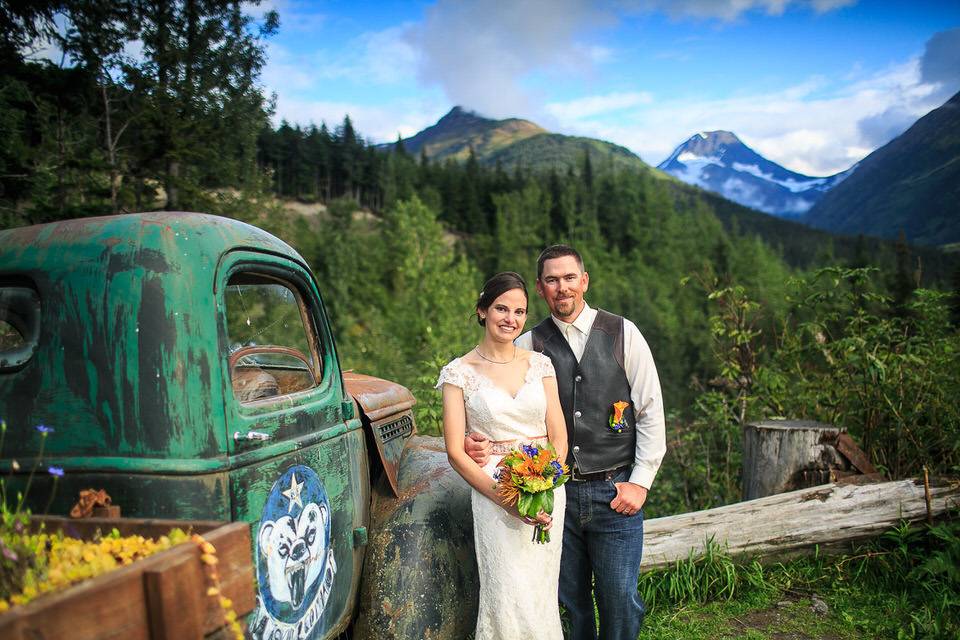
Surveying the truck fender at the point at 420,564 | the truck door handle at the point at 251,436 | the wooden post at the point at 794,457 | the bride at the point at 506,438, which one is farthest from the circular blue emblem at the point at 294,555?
the wooden post at the point at 794,457

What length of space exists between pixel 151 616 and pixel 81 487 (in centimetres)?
82

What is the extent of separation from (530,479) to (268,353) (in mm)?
1613

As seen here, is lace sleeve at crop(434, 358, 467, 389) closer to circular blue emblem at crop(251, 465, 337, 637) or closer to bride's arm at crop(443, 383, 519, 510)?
bride's arm at crop(443, 383, 519, 510)

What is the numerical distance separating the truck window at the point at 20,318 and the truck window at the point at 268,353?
0.71 m

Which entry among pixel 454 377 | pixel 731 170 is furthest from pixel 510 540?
pixel 731 170

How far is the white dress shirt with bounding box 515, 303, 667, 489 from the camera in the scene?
3006 mm

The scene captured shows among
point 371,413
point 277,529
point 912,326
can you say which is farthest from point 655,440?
point 912,326

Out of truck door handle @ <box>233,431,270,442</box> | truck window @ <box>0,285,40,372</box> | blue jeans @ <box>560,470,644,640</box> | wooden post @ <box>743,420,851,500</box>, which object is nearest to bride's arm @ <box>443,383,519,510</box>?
blue jeans @ <box>560,470,644,640</box>

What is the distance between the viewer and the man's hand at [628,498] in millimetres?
2959

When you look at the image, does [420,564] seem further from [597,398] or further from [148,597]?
[148,597]

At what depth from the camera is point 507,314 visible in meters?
2.88

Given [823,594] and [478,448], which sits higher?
[478,448]

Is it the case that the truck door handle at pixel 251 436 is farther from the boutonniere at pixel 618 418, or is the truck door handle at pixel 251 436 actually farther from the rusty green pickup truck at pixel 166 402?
the boutonniere at pixel 618 418

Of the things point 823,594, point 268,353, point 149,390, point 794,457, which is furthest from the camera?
point 794,457
